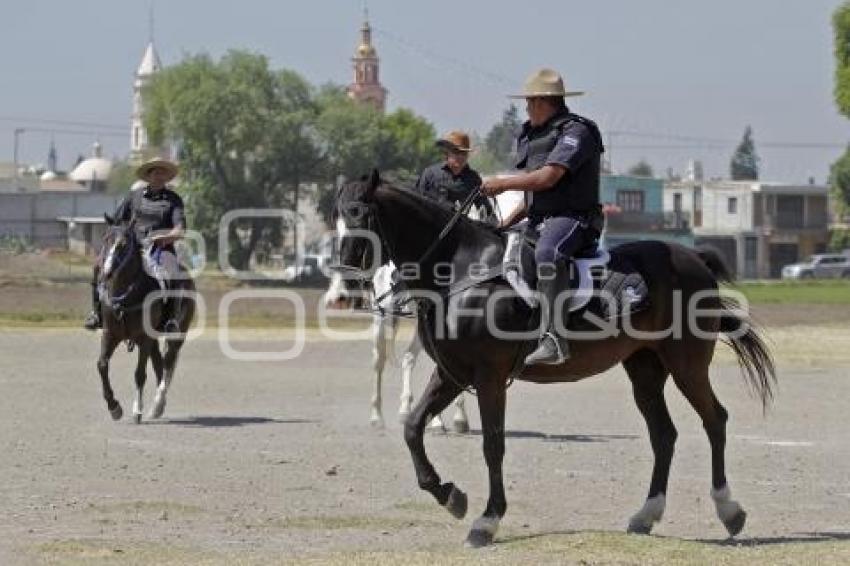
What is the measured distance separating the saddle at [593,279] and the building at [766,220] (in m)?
117

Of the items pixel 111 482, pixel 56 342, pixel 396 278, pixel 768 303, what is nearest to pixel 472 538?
pixel 396 278

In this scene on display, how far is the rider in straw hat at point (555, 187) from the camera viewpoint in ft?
37.0

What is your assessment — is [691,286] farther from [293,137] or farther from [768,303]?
[293,137]

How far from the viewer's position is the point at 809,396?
74.2 ft

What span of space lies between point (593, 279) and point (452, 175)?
506cm

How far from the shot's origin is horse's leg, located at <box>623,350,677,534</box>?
1190 centimetres

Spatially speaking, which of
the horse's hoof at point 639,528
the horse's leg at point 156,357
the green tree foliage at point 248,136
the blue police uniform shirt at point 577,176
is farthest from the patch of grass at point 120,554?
the green tree foliage at point 248,136

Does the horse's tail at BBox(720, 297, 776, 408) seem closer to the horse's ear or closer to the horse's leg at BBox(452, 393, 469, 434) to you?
the horse's ear

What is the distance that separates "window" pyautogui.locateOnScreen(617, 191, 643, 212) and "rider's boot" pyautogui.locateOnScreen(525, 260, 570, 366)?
121 metres

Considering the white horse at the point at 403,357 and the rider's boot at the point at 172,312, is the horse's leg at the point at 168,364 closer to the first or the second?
the rider's boot at the point at 172,312

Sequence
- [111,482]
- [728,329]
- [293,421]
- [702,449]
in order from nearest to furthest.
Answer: [728,329], [111,482], [702,449], [293,421]

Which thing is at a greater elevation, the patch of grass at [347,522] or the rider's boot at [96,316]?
the rider's boot at [96,316]

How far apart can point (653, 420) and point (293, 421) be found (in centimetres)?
757

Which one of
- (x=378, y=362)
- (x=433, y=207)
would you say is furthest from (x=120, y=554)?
(x=378, y=362)
